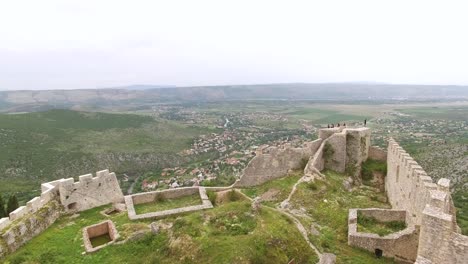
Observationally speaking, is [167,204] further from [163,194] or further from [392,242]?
[392,242]

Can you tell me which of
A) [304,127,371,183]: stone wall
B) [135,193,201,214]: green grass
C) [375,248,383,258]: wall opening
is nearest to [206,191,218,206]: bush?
[135,193,201,214]: green grass

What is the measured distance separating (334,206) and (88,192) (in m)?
13.1

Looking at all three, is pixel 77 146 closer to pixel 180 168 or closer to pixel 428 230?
pixel 180 168

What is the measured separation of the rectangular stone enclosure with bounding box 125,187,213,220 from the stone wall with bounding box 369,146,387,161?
508 inches

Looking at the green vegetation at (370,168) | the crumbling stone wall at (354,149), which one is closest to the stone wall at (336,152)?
the crumbling stone wall at (354,149)

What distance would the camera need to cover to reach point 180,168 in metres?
86.0

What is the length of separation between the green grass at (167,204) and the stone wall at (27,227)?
406 centimetres

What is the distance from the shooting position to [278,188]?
70.6 ft

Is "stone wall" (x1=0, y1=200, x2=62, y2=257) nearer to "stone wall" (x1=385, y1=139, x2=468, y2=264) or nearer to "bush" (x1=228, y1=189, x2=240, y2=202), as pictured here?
"bush" (x1=228, y1=189, x2=240, y2=202)

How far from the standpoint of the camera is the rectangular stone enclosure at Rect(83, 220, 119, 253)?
15148 mm

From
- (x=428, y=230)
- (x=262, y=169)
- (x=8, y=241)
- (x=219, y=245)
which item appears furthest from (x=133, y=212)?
(x=428, y=230)

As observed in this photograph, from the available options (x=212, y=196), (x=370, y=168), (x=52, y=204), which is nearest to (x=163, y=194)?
(x=212, y=196)

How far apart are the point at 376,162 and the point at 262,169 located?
343 inches

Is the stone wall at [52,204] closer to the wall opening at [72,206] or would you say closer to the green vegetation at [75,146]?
the wall opening at [72,206]
